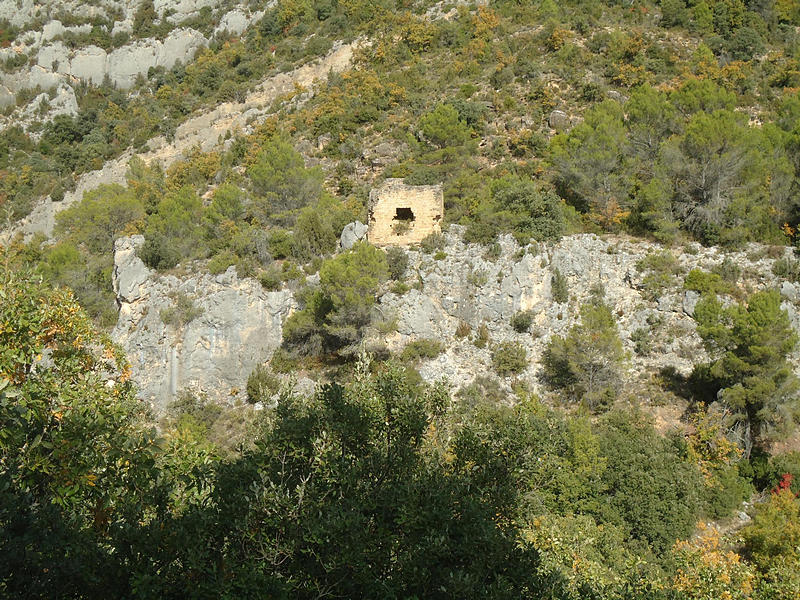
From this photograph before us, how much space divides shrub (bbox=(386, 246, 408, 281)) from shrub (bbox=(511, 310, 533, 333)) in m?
4.68

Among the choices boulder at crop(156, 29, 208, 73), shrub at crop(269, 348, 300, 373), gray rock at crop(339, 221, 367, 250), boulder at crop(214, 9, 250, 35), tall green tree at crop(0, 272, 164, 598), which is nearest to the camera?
tall green tree at crop(0, 272, 164, 598)

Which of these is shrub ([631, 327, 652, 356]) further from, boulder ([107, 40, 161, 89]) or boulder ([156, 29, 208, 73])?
boulder ([107, 40, 161, 89])

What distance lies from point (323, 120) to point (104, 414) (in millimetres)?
36628

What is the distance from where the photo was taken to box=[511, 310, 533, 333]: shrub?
69.9ft

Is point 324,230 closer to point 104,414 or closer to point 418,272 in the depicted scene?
point 418,272

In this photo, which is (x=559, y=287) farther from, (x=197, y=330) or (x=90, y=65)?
(x=90, y=65)

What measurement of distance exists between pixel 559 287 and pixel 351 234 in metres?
8.94

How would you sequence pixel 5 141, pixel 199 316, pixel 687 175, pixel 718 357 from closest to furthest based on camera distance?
pixel 718 357, pixel 199 316, pixel 687 175, pixel 5 141

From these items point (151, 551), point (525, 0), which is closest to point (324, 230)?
point (151, 551)

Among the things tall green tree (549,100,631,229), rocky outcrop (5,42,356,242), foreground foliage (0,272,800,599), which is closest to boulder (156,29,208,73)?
rocky outcrop (5,42,356,242)

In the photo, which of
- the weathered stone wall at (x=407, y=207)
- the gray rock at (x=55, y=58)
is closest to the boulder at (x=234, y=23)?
the gray rock at (x=55, y=58)

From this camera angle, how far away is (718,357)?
743 inches

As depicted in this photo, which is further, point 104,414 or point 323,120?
point 323,120

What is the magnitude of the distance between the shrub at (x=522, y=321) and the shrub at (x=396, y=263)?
468cm
